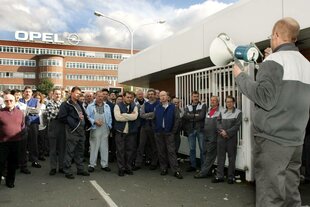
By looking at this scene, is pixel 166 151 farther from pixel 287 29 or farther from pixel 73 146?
pixel 287 29

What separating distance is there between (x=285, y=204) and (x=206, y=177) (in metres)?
4.96

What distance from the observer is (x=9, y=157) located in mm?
6922

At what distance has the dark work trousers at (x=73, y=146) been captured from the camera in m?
7.92

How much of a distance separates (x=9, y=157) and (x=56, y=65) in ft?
231

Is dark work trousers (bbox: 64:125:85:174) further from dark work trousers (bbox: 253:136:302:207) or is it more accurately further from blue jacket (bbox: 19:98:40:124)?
dark work trousers (bbox: 253:136:302:207)

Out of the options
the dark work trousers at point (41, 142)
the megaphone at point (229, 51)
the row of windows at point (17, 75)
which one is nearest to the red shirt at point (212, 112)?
the megaphone at point (229, 51)

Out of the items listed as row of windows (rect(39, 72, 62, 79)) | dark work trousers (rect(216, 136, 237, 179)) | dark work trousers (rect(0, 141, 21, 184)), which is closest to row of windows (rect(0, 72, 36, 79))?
row of windows (rect(39, 72, 62, 79))

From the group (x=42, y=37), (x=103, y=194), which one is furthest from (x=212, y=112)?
(x=42, y=37)

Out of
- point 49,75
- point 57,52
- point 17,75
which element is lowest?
point 49,75

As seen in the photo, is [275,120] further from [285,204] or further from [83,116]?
[83,116]

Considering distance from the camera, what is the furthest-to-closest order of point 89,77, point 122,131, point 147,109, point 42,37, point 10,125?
point 89,77
point 42,37
point 147,109
point 122,131
point 10,125

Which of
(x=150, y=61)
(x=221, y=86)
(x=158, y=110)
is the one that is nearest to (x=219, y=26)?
(x=221, y=86)

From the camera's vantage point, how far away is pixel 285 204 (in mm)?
2855

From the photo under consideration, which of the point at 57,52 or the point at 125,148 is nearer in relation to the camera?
the point at 125,148
